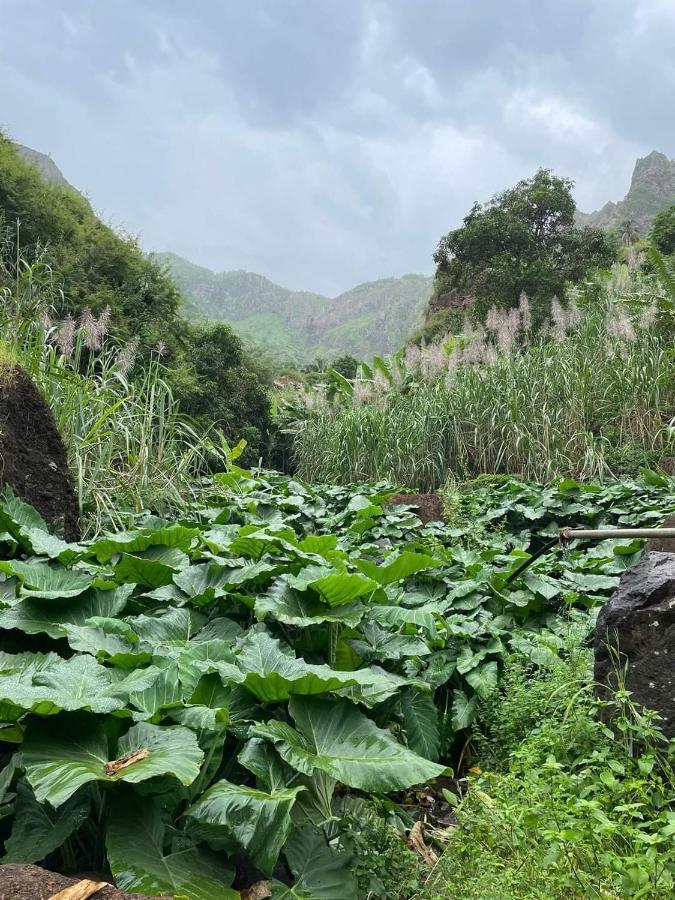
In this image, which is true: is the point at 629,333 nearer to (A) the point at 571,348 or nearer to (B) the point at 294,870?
(A) the point at 571,348

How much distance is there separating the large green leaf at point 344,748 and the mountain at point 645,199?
5645 cm

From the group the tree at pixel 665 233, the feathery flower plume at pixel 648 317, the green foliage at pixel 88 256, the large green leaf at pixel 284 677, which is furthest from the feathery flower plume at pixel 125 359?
the tree at pixel 665 233

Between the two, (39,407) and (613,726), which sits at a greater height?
(39,407)

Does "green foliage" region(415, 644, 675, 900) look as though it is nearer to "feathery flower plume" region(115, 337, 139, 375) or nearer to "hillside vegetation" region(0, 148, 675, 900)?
"hillside vegetation" region(0, 148, 675, 900)

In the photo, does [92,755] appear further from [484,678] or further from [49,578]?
Result: [484,678]

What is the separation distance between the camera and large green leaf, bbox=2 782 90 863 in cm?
141

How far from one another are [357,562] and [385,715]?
0.75 m

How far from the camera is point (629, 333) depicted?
6707mm

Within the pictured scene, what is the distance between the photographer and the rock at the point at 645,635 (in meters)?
2.08

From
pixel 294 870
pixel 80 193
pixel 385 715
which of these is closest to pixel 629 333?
pixel 385 715

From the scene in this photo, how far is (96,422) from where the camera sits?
415 centimetres

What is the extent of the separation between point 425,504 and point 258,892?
4.32 m

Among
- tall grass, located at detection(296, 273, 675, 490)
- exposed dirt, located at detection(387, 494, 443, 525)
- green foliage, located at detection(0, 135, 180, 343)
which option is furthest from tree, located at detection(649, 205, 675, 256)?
exposed dirt, located at detection(387, 494, 443, 525)

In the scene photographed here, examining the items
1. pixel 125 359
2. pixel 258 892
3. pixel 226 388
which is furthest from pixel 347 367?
pixel 258 892
